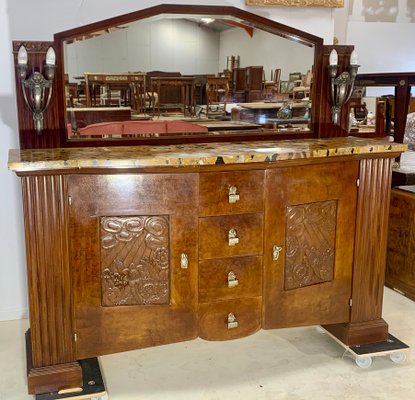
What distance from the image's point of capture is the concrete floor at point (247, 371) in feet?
6.64

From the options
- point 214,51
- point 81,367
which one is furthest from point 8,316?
point 214,51

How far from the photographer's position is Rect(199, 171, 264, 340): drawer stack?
6.18 feet

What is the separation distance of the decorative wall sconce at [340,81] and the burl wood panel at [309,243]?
0.53m

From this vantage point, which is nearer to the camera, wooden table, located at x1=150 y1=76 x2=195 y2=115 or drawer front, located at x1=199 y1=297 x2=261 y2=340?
drawer front, located at x1=199 y1=297 x2=261 y2=340

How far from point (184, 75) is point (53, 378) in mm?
1255

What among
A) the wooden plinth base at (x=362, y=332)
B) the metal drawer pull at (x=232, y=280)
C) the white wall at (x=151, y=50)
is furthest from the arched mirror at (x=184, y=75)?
the wooden plinth base at (x=362, y=332)

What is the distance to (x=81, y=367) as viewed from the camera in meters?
1.99

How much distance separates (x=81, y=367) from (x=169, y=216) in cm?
67

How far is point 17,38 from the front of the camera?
7.88 ft

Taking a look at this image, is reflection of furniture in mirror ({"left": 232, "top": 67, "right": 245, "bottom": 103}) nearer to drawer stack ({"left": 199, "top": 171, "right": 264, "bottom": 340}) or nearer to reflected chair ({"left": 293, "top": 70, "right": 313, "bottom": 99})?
reflected chair ({"left": 293, "top": 70, "right": 313, "bottom": 99})

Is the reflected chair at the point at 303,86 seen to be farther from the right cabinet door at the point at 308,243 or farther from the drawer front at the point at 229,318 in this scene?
the drawer front at the point at 229,318

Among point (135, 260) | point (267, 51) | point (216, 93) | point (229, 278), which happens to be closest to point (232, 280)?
point (229, 278)

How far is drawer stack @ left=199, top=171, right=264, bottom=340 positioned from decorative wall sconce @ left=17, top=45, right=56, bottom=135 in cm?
67

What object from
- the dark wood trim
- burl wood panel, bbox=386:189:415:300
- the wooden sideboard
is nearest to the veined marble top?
the wooden sideboard
